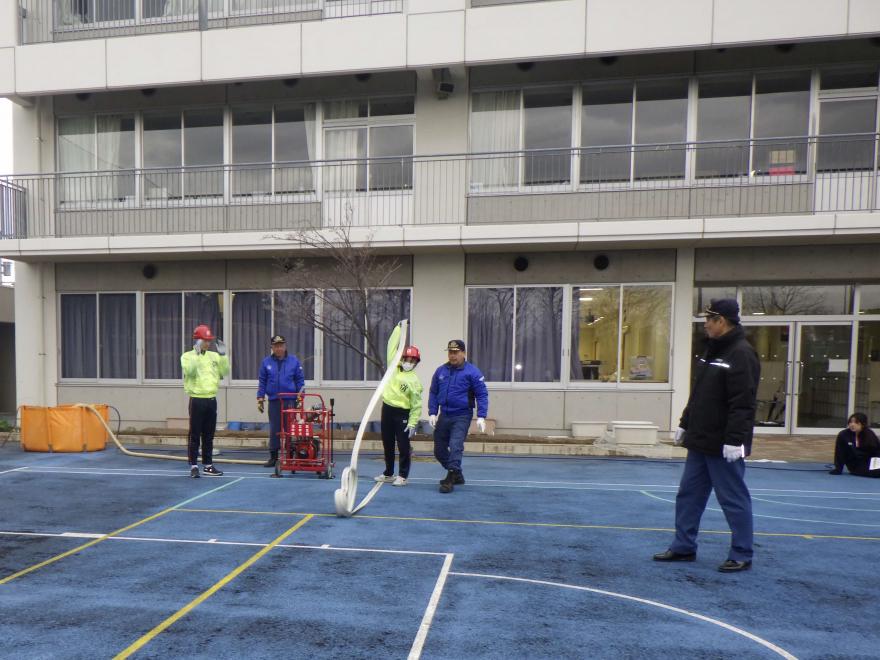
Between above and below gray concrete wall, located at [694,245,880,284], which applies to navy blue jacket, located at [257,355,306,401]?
below

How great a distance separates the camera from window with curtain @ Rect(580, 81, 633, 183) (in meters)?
11.6

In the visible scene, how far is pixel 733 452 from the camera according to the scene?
4.20m

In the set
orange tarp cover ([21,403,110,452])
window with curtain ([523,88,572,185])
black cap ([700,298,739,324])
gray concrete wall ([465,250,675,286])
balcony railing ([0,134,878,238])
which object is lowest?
orange tarp cover ([21,403,110,452])

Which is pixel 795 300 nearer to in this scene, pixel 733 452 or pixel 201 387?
pixel 733 452

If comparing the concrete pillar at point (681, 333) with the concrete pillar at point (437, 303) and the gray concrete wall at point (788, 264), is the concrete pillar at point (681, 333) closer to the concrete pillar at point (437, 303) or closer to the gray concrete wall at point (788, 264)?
the gray concrete wall at point (788, 264)

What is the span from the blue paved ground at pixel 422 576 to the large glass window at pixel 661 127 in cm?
691

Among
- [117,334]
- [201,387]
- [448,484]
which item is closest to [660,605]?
[448,484]

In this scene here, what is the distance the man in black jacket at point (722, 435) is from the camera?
14.1ft

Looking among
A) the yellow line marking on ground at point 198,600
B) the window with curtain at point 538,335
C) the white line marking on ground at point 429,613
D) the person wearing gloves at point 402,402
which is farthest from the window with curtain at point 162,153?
the white line marking on ground at point 429,613

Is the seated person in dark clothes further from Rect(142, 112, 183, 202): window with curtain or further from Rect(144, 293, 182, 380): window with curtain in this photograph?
Rect(142, 112, 183, 202): window with curtain

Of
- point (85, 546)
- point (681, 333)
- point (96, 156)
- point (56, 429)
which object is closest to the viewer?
point (85, 546)

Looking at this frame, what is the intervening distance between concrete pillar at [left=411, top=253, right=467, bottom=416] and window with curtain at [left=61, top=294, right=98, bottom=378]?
8.08 metres

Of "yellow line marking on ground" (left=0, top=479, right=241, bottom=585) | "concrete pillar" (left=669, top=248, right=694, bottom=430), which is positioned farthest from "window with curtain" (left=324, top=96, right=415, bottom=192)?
"yellow line marking on ground" (left=0, top=479, right=241, bottom=585)

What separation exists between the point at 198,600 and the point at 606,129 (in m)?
11.4
